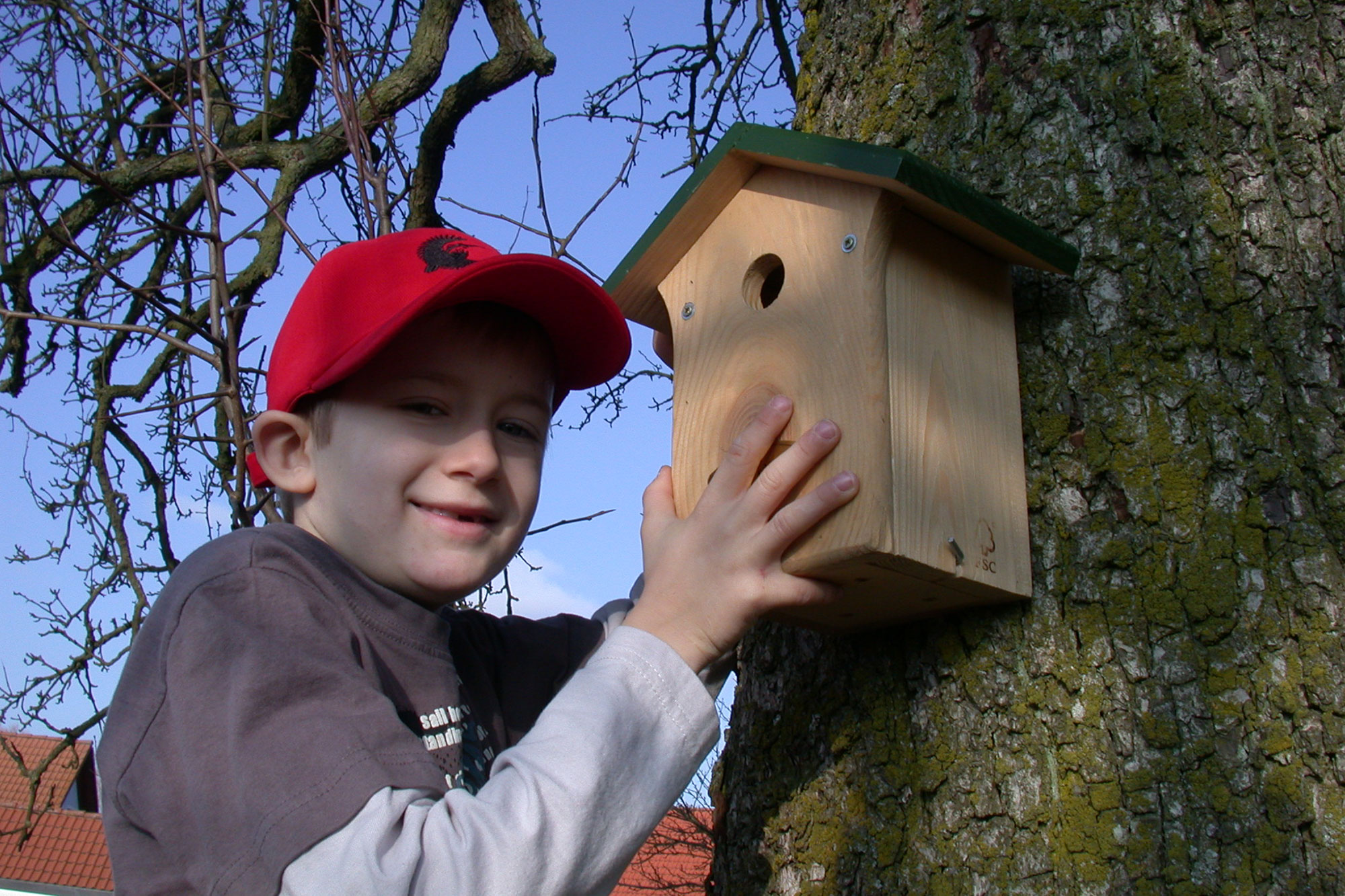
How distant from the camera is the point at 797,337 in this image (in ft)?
4.83

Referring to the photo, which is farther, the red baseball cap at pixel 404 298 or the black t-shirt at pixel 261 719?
the red baseball cap at pixel 404 298

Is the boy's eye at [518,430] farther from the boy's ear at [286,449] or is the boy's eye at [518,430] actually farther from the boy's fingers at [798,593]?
the boy's fingers at [798,593]

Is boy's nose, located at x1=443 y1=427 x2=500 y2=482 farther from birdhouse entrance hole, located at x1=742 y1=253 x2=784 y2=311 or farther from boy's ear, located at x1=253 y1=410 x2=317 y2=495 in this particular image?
birdhouse entrance hole, located at x1=742 y1=253 x2=784 y2=311

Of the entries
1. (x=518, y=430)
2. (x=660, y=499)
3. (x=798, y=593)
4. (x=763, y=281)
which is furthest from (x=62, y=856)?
(x=798, y=593)

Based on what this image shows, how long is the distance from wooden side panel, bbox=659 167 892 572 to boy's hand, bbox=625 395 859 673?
0.9 inches

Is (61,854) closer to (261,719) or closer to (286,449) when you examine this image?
(286,449)

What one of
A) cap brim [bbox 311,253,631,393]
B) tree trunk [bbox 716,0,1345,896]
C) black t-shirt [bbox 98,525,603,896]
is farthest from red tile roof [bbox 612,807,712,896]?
black t-shirt [bbox 98,525,603,896]

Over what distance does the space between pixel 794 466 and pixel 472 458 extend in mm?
469

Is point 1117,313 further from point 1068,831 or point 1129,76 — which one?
point 1068,831

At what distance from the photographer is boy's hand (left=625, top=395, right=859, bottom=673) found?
4.38ft

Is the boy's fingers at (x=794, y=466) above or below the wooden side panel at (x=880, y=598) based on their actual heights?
above

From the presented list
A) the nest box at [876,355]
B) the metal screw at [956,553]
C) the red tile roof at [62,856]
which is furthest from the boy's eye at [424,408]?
the red tile roof at [62,856]

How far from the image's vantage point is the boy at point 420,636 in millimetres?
1117

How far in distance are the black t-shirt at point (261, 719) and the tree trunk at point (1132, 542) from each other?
1.82ft
